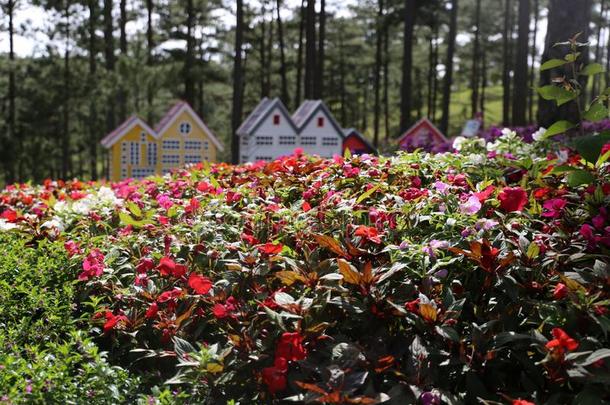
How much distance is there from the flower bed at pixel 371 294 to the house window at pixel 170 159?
994 centimetres

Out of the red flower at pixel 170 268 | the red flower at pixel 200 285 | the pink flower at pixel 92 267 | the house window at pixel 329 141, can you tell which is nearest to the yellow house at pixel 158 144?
the house window at pixel 329 141

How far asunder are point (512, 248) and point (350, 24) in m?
33.5

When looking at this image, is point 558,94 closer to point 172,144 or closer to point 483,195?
point 483,195

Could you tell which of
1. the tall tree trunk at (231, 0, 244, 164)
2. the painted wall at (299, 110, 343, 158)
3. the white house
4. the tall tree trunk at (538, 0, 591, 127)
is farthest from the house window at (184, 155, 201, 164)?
the tall tree trunk at (538, 0, 591, 127)

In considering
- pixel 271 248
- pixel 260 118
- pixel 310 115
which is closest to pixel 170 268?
pixel 271 248

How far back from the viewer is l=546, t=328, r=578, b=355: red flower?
1893mm

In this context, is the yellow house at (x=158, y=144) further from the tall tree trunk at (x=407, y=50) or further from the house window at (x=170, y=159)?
the tall tree trunk at (x=407, y=50)

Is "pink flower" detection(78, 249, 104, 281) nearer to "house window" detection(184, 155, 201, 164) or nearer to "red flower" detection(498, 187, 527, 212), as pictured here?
"red flower" detection(498, 187, 527, 212)

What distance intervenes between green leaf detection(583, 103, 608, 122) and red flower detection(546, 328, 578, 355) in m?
1.35

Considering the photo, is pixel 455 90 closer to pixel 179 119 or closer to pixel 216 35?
pixel 216 35

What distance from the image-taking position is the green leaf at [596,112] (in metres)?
2.90

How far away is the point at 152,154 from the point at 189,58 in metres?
11.2

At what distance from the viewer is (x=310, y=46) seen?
16.8m

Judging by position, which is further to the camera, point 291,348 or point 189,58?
point 189,58
